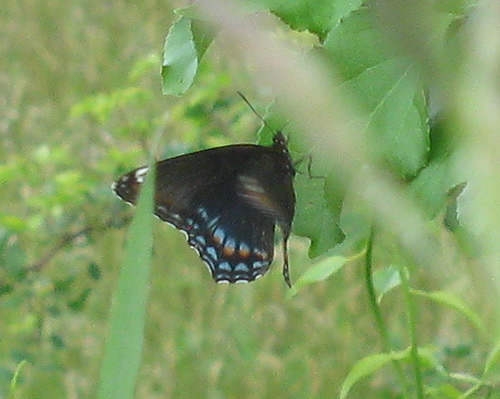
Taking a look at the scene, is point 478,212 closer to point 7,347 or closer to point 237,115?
point 237,115

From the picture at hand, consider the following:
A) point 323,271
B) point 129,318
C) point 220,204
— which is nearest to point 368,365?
point 323,271

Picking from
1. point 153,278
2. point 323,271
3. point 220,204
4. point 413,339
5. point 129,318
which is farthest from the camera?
point 153,278

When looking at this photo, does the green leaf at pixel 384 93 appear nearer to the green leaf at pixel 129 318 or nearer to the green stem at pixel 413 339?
the green stem at pixel 413 339

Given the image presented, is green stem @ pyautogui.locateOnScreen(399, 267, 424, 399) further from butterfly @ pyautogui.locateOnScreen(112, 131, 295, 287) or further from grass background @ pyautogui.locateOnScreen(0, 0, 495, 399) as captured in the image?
grass background @ pyautogui.locateOnScreen(0, 0, 495, 399)

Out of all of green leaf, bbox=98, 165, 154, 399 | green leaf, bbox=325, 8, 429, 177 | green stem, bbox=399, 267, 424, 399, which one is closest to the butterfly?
green stem, bbox=399, 267, 424, 399

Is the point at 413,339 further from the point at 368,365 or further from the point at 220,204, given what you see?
the point at 220,204

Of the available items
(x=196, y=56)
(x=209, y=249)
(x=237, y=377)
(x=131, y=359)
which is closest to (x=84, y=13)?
(x=237, y=377)

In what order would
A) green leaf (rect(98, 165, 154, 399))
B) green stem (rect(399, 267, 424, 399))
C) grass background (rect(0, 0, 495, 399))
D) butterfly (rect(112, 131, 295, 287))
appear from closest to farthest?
1. green leaf (rect(98, 165, 154, 399))
2. green stem (rect(399, 267, 424, 399))
3. butterfly (rect(112, 131, 295, 287))
4. grass background (rect(0, 0, 495, 399))
